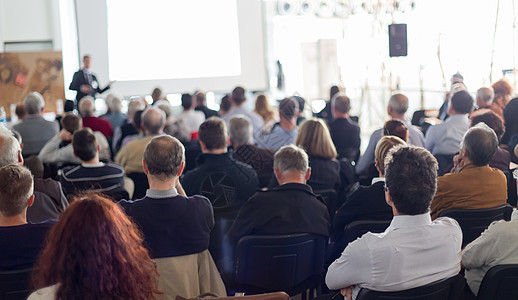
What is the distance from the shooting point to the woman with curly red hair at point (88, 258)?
1.45m

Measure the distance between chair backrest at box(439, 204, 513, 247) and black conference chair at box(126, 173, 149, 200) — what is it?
257 centimetres

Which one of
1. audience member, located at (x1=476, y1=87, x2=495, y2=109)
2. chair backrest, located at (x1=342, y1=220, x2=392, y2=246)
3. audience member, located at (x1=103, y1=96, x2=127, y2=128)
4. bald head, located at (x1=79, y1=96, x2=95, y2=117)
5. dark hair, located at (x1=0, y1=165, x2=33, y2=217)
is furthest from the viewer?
audience member, located at (x1=103, y1=96, x2=127, y2=128)

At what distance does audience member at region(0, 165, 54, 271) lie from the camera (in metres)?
2.26

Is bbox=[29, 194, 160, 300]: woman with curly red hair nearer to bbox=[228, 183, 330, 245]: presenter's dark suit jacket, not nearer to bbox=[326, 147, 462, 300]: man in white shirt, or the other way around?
bbox=[326, 147, 462, 300]: man in white shirt

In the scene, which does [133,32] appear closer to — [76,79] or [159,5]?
[159,5]

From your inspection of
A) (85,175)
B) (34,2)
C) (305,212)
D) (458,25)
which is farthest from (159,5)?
(305,212)

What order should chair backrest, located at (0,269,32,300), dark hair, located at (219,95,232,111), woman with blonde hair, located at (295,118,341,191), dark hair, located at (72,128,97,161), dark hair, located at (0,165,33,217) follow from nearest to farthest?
chair backrest, located at (0,269,32,300), dark hair, located at (0,165,33,217), dark hair, located at (72,128,97,161), woman with blonde hair, located at (295,118,341,191), dark hair, located at (219,95,232,111)

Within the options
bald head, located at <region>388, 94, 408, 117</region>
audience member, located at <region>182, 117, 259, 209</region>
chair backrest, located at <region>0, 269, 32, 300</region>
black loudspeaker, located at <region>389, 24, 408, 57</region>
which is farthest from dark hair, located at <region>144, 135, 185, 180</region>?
black loudspeaker, located at <region>389, 24, 408, 57</region>

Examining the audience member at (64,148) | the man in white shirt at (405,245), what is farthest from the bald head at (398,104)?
the man in white shirt at (405,245)

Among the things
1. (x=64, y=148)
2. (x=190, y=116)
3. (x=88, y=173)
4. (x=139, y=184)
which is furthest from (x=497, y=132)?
(x=190, y=116)

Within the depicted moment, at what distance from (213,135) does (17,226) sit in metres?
1.67

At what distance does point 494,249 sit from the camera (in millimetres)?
2197

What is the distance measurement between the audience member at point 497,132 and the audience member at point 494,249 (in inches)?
74.3

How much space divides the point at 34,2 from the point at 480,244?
10.6 meters
